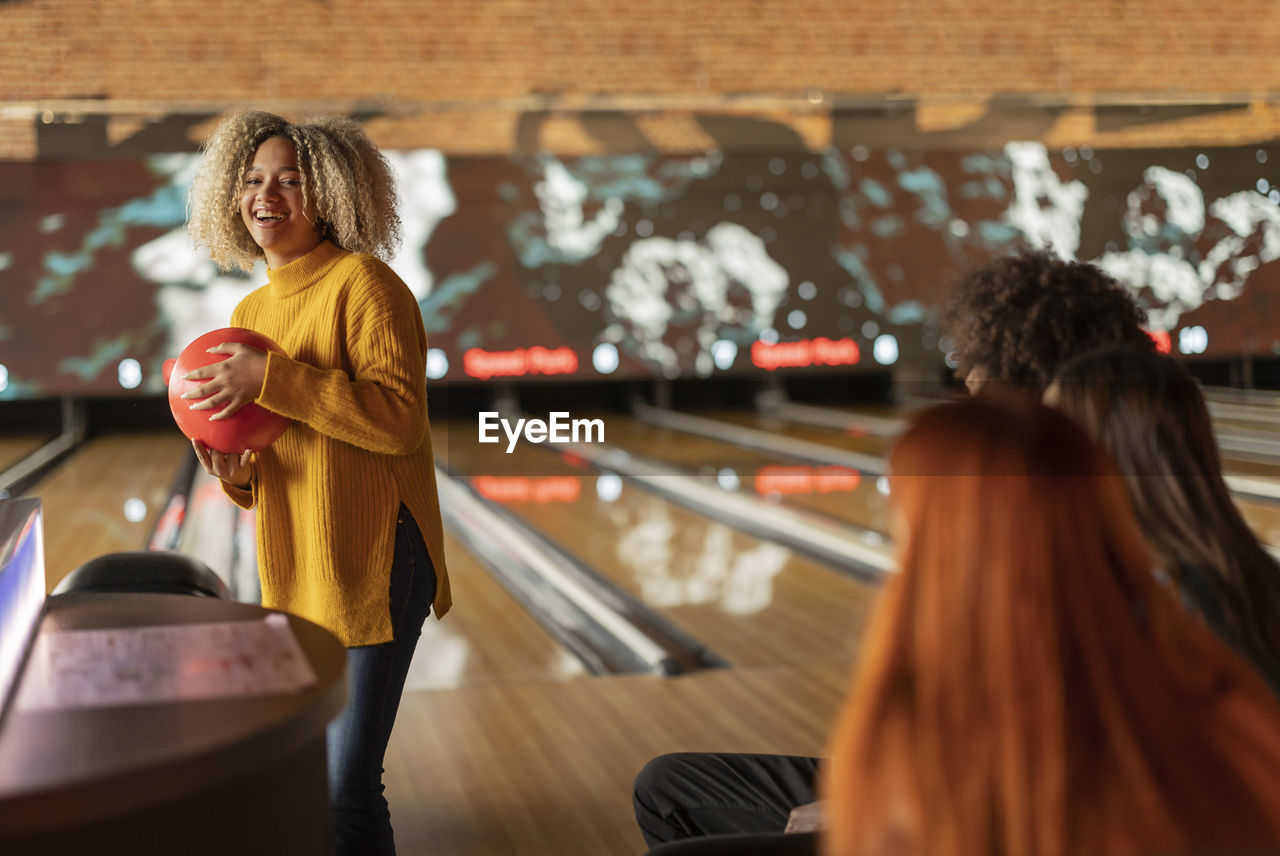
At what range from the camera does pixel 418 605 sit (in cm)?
141

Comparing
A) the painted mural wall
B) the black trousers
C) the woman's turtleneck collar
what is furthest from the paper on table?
the painted mural wall

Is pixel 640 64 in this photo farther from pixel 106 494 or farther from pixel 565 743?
pixel 565 743

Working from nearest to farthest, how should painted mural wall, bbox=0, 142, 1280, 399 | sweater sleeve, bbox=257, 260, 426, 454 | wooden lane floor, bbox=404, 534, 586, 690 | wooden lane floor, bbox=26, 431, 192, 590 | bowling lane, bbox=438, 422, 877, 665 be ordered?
sweater sleeve, bbox=257, 260, 426, 454
wooden lane floor, bbox=404, 534, 586, 690
bowling lane, bbox=438, 422, 877, 665
wooden lane floor, bbox=26, 431, 192, 590
painted mural wall, bbox=0, 142, 1280, 399

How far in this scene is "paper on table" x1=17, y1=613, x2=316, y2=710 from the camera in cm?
100

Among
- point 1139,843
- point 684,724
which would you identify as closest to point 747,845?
point 1139,843

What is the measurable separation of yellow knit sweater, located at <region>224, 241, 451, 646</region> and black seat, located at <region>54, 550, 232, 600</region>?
86 cm

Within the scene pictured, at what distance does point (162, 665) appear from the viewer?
42.6 inches

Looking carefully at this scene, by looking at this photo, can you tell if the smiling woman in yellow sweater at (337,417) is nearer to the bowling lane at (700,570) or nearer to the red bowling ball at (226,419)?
the red bowling ball at (226,419)

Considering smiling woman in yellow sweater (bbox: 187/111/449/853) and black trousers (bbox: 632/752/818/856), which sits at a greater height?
Result: smiling woman in yellow sweater (bbox: 187/111/449/853)

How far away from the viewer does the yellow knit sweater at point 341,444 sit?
1.31 meters

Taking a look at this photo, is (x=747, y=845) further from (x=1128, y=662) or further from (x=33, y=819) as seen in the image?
(x=33, y=819)

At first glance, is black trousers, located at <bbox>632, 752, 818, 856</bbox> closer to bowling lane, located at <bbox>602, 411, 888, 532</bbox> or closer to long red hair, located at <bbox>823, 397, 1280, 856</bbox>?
long red hair, located at <bbox>823, 397, 1280, 856</bbox>

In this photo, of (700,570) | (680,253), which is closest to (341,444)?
(700,570)

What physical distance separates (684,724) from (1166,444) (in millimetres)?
1593
